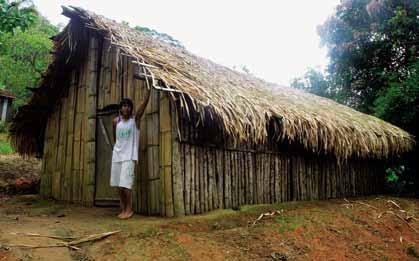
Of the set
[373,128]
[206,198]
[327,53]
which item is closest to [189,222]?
[206,198]

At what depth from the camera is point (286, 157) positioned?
7230 millimetres

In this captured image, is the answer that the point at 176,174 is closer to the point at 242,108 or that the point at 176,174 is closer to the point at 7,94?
the point at 242,108

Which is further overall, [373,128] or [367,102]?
[367,102]

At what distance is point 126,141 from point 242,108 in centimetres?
182

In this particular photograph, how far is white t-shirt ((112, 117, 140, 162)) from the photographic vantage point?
518 cm

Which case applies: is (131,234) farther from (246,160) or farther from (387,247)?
(387,247)

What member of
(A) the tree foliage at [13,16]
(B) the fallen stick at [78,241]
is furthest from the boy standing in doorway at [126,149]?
(A) the tree foliage at [13,16]

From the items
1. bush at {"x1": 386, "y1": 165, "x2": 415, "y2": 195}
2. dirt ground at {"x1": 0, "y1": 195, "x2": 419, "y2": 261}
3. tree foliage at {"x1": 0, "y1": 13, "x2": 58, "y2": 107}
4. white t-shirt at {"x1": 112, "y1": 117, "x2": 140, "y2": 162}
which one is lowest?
dirt ground at {"x1": 0, "y1": 195, "x2": 419, "y2": 261}

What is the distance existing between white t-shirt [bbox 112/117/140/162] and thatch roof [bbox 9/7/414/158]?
32.6 inches

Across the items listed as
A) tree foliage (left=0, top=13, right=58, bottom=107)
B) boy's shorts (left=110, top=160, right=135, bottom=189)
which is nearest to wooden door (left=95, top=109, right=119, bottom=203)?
boy's shorts (left=110, top=160, right=135, bottom=189)

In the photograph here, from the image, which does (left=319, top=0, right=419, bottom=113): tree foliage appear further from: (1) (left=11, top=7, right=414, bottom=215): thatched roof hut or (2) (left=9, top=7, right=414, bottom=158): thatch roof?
(1) (left=11, top=7, right=414, bottom=215): thatched roof hut

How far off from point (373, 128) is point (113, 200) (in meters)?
6.10

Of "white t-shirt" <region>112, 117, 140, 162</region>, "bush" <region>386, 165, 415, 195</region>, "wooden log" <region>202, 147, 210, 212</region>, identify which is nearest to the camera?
"white t-shirt" <region>112, 117, 140, 162</region>

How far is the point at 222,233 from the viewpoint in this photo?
4.71 m
